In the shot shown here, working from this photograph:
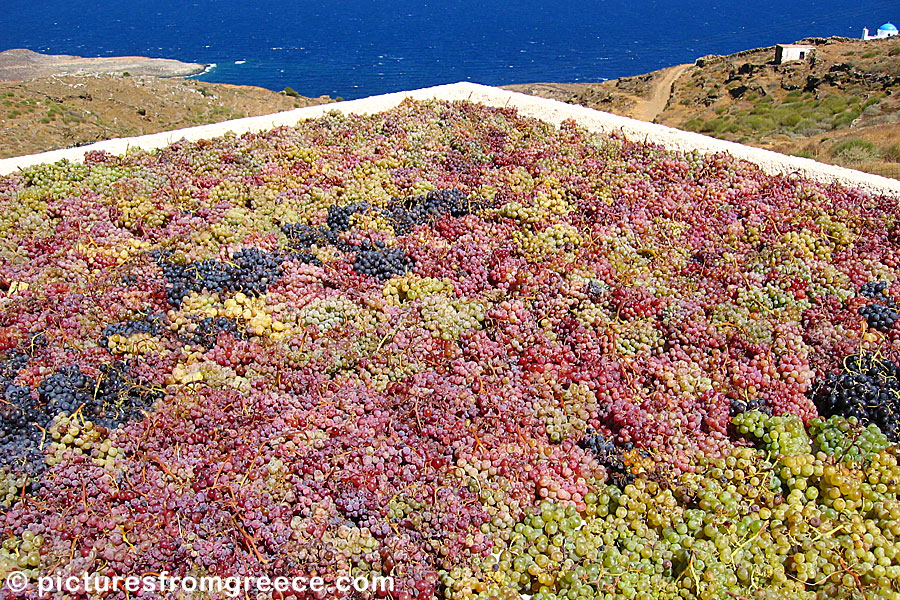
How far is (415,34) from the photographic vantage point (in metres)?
99.4

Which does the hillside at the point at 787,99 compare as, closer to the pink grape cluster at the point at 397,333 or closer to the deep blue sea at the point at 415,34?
the pink grape cluster at the point at 397,333

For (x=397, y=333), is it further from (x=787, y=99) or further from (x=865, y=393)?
(x=787, y=99)

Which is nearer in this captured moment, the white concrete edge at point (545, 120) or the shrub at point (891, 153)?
the white concrete edge at point (545, 120)

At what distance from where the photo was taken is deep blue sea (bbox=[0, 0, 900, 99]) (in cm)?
7150

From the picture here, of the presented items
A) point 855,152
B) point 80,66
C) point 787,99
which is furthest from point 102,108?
point 787,99

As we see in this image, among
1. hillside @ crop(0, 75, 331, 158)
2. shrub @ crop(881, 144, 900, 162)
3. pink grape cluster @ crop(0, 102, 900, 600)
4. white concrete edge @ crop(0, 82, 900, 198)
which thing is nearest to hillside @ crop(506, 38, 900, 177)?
shrub @ crop(881, 144, 900, 162)

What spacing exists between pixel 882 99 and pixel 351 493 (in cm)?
3391

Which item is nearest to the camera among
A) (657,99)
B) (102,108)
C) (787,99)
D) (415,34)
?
(787,99)

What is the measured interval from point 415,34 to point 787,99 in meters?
77.7

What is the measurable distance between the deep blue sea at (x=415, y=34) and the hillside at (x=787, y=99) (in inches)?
795

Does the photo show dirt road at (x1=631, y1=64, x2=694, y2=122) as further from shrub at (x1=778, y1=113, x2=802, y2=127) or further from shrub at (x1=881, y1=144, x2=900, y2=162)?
shrub at (x1=881, y1=144, x2=900, y2=162)

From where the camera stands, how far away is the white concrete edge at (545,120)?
5324 millimetres

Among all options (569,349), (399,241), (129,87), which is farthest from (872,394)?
(129,87)

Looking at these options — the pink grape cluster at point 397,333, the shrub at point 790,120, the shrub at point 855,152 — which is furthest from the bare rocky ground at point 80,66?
the pink grape cluster at point 397,333
